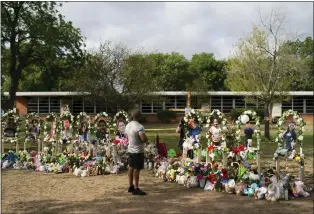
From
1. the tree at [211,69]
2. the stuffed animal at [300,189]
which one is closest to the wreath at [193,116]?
the stuffed animal at [300,189]

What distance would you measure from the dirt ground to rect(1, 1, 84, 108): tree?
1498 centimetres

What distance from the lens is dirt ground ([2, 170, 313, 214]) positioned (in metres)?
6.63

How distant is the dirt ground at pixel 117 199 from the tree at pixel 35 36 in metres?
15.0

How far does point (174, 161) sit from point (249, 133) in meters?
3.87

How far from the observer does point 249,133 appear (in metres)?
12.7

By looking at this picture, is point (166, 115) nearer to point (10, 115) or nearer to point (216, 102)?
point (216, 102)

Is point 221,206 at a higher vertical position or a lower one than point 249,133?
lower

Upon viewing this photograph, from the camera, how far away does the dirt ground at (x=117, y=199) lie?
261 inches

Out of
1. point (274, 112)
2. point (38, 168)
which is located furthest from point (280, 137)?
point (274, 112)

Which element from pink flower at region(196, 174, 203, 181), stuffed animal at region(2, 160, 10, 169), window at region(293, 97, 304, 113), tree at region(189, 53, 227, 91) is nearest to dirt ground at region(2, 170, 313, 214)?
pink flower at region(196, 174, 203, 181)

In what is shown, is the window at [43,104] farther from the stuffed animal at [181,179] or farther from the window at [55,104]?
the stuffed animal at [181,179]

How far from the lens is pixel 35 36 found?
22766 millimetres

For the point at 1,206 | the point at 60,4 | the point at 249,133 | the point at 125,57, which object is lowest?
the point at 1,206

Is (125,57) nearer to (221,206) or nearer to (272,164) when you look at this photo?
(272,164)
